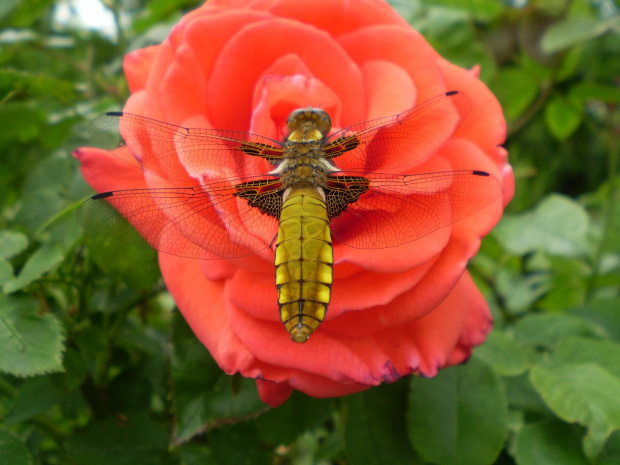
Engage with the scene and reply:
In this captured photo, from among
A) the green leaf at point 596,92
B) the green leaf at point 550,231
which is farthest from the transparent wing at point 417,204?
the green leaf at point 596,92

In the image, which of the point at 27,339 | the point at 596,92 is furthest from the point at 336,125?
the point at 596,92

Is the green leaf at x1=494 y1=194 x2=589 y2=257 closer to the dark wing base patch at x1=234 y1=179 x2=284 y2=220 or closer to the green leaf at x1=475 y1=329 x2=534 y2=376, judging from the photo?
the green leaf at x1=475 y1=329 x2=534 y2=376

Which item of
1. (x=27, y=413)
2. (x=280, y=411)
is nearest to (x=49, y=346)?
(x=27, y=413)

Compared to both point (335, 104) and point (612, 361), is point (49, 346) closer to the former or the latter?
point (335, 104)

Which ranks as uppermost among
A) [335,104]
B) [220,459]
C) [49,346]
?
[335,104]

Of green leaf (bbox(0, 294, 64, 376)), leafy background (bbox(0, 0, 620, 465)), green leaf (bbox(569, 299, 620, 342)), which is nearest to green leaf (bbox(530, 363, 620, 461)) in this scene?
leafy background (bbox(0, 0, 620, 465))

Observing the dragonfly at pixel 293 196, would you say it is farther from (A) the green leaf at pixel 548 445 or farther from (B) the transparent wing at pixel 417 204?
(A) the green leaf at pixel 548 445
